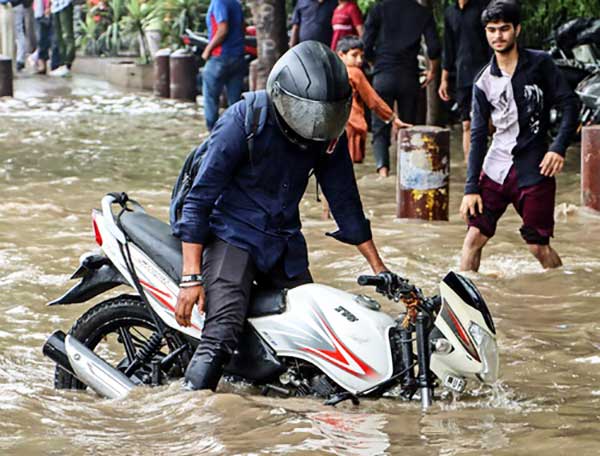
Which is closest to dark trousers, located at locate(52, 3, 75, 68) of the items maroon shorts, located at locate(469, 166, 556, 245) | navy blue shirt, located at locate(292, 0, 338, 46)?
navy blue shirt, located at locate(292, 0, 338, 46)

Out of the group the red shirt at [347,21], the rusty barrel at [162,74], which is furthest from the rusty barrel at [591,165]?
the rusty barrel at [162,74]

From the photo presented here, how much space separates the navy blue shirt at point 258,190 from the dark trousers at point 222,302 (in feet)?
0.19

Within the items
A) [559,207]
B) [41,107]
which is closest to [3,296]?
[559,207]

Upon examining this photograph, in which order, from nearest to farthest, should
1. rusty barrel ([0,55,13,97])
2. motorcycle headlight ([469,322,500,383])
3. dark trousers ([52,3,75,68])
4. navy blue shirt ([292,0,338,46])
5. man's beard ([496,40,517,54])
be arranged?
motorcycle headlight ([469,322,500,383]) < man's beard ([496,40,517,54]) < navy blue shirt ([292,0,338,46]) < rusty barrel ([0,55,13,97]) < dark trousers ([52,3,75,68])

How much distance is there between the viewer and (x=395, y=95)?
46.2ft

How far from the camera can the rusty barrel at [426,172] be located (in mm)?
11555

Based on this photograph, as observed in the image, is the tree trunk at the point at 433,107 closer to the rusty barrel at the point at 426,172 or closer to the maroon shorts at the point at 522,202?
the rusty barrel at the point at 426,172

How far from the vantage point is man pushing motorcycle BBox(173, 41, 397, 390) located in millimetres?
5742

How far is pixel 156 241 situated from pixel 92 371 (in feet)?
2.00

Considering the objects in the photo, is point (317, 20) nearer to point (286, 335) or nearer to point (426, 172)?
point (426, 172)

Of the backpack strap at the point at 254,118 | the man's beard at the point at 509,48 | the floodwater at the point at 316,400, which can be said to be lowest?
the floodwater at the point at 316,400

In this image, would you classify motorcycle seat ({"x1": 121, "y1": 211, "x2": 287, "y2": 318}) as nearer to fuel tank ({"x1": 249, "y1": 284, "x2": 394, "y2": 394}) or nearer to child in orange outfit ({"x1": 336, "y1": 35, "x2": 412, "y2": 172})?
fuel tank ({"x1": 249, "y1": 284, "x2": 394, "y2": 394})

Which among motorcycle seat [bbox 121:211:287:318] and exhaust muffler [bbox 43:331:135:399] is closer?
motorcycle seat [bbox 121:211:287:318]

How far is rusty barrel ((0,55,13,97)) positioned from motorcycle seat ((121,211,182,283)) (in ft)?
54.5
